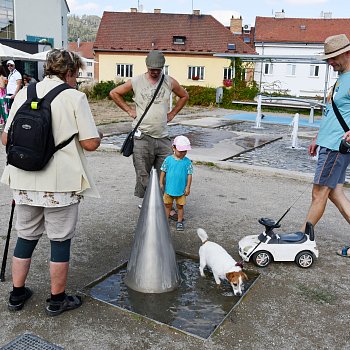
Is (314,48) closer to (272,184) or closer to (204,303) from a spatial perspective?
(272,184)

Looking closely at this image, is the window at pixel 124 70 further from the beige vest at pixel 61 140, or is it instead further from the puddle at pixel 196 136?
the beige vest at pixel 61 140

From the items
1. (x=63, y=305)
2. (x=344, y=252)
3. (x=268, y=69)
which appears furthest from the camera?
(x=268, y=69)

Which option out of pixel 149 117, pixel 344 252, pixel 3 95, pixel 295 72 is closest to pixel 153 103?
pixel 149 117

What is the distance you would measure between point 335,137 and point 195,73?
36.3 meters

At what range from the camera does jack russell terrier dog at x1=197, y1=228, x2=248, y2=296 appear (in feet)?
11.8

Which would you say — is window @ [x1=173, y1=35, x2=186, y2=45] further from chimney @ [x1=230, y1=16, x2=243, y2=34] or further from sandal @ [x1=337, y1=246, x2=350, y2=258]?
sandal @ [x1=337, y1=246, x2=350, y2=258]

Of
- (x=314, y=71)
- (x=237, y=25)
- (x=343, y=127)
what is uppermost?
(x=237, y=25)

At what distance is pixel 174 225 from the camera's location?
5254mm

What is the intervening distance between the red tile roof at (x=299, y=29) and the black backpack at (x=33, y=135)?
1866 inches

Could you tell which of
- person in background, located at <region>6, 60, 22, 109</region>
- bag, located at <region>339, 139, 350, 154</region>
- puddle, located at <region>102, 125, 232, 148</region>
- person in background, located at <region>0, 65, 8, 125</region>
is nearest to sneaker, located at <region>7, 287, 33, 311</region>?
bag, located at <region>339, 139, 350, 154</region>

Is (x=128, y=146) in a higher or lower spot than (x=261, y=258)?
higher

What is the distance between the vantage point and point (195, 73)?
39.6 meters

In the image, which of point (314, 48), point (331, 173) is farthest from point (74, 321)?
point (314, 48)

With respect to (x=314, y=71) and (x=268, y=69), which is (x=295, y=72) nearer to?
(x=314, y=71)
